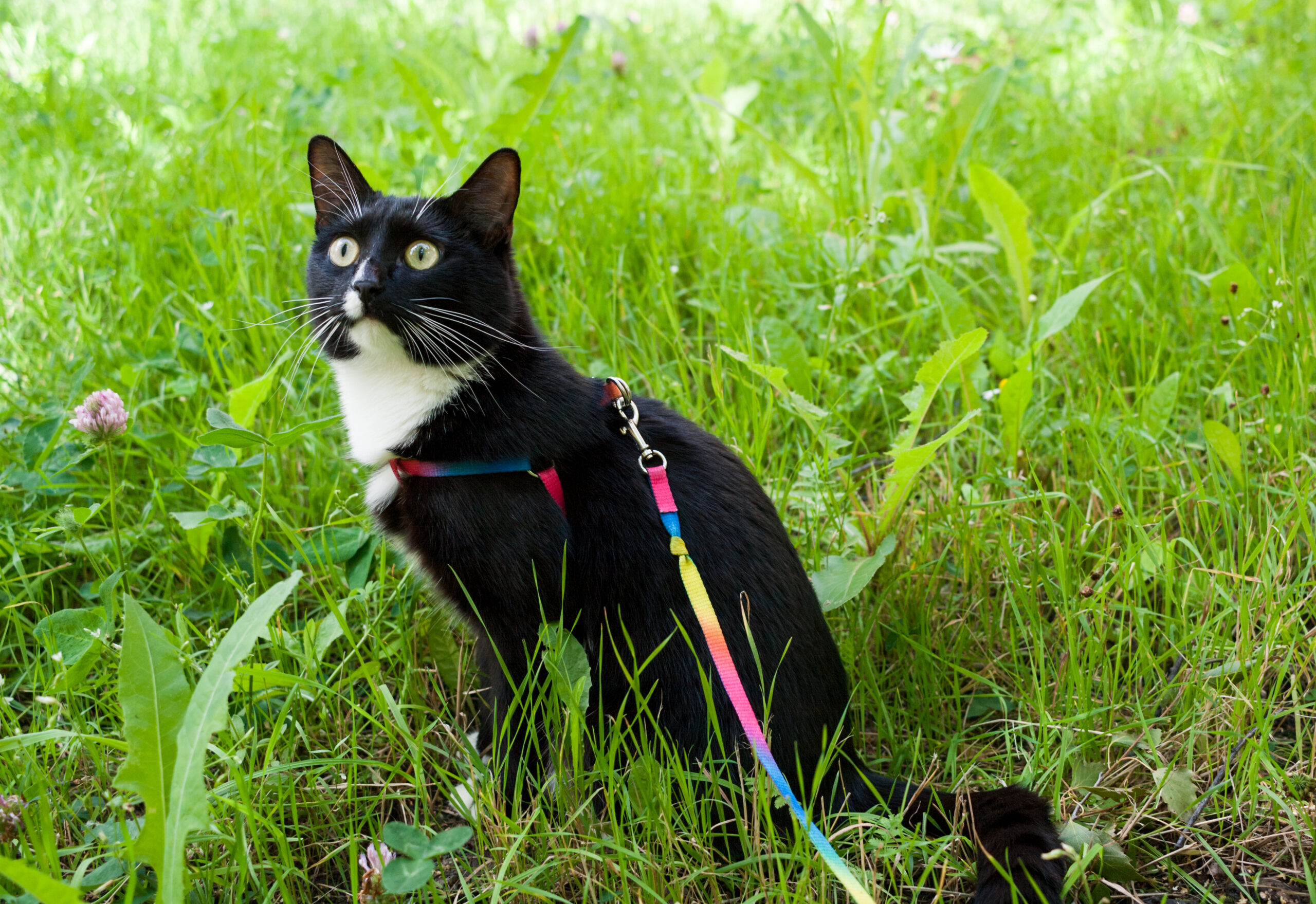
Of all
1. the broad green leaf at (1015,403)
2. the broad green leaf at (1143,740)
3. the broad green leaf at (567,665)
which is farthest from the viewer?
the broad green leaf at (1015,403)

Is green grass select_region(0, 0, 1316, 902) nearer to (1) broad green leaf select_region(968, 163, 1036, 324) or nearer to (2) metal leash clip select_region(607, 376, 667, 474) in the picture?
(1) broad green leaf select_region(968, 163, 1036, 324)

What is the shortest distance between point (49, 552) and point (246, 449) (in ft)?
1.66

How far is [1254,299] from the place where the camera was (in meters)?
2.57

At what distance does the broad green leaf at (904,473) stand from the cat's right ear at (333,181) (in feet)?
4.24

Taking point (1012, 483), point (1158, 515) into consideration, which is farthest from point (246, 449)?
point (1158, 515)

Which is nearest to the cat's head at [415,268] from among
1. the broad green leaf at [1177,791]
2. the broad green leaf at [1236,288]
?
the broad green leaf at [1177,791]

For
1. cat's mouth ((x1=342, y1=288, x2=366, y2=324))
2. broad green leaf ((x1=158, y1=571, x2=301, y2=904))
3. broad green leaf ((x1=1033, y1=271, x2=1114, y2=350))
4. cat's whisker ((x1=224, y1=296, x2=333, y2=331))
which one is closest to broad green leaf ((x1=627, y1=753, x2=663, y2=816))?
broad green leaf ((x1=158, y1=571, x2=301, y2=904))

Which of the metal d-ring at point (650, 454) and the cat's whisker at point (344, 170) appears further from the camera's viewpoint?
the cat's whisker at point (344, 170)

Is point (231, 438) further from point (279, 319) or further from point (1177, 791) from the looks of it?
point (1177, 791)

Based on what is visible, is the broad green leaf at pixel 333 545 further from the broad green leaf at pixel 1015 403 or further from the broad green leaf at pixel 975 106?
the broad green leaf at pixel 975 106

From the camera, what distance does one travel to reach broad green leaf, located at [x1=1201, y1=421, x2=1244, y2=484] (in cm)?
212

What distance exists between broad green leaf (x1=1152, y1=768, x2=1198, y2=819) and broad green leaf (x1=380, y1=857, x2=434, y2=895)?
1238mm

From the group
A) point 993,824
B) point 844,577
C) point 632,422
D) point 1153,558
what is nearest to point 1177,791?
point 993,824

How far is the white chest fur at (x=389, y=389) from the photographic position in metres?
1.85
